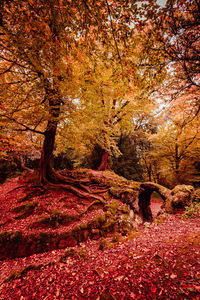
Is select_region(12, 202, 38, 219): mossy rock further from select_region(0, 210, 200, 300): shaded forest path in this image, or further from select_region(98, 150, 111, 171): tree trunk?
select_region(98, 150, 111, 171): tree trunk

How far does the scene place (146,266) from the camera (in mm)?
2580

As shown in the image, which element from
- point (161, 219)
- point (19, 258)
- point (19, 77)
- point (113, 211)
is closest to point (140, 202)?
point (161, 219)

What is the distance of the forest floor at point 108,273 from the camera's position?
208 centimetres

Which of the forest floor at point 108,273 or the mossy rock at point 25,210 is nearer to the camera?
the forest floor at point 108,273

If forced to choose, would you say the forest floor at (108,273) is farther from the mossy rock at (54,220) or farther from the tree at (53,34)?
the tree at (53,34)

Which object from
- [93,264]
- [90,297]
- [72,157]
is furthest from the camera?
[72,157]

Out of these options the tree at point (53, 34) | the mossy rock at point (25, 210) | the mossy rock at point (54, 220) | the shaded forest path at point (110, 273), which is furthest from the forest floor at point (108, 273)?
the tree at point (53, 34)

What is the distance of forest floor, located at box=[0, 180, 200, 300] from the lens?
6.81 feet

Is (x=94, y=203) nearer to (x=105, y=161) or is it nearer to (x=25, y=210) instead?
(x=25, y=210)

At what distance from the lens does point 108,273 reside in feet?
8.98

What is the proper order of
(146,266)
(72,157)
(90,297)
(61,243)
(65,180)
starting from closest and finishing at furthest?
(90,297) < (146,266) < (61,243) < (65,180) < (72,157)

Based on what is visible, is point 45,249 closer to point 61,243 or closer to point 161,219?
point 61,243

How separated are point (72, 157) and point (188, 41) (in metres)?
14.0

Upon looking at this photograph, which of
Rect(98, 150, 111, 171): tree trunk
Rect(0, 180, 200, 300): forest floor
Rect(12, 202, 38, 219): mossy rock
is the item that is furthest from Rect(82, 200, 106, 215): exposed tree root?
Rect(98, 150, 111, 171): tree trunk
